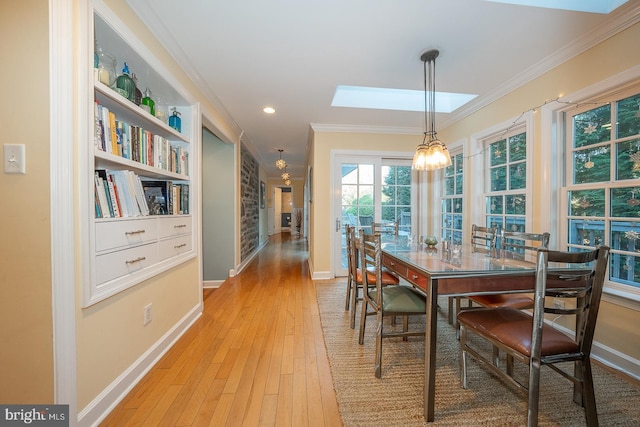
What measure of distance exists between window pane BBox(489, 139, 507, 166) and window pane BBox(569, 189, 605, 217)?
0.82 m

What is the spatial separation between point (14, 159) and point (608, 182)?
143 inches

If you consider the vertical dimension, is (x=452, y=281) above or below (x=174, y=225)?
below

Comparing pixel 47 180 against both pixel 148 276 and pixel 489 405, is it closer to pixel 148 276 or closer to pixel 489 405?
pixel 148 276

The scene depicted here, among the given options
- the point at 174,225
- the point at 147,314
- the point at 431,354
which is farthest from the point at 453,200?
the point at 147,314

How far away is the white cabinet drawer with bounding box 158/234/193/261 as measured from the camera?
1.89m

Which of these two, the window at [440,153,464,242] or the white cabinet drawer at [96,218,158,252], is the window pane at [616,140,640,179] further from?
the white cabinet drawer at [96,218,158,252]

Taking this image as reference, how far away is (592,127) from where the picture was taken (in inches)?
76.7

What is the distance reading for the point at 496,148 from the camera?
9.41 ft

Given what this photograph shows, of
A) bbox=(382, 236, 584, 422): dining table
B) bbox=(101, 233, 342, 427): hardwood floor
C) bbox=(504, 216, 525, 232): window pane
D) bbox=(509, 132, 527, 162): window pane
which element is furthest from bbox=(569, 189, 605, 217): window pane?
bbox=(101, 233, 342, 427): hardwood floor

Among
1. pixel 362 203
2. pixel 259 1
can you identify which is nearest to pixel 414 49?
pixel 259 1

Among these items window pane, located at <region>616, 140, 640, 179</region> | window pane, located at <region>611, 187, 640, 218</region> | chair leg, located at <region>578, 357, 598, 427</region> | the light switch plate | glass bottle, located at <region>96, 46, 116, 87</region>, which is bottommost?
chair leg, located at <region>578, 357, 598, 427</region>

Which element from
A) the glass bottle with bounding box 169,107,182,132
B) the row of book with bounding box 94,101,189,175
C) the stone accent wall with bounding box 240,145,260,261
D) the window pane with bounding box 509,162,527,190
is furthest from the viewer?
the stone accent wall with bounding box 240,145,260,261

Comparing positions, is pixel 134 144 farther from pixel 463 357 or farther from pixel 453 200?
pixel 453 200

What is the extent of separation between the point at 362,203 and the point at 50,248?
3537 millimetres
